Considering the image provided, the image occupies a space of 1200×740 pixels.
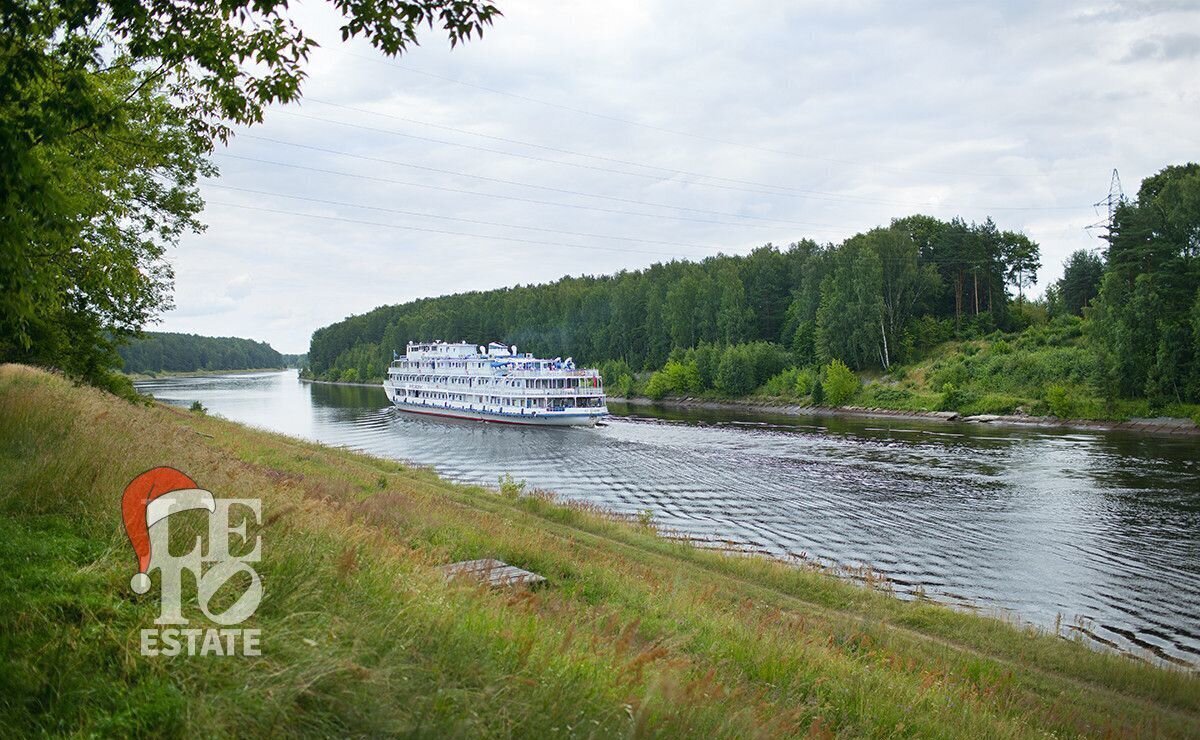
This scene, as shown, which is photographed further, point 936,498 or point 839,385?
point 839,385

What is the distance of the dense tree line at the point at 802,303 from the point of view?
90812 mm

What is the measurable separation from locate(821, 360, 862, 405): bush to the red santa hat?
266 ft

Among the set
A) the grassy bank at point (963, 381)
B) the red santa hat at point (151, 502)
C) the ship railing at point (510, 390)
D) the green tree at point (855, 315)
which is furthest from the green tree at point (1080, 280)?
the red santa hat at point (151, 502)

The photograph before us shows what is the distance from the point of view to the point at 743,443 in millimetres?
53781

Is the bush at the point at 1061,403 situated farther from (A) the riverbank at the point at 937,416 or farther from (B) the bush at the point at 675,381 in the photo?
(B) the bush at the point at 675,381

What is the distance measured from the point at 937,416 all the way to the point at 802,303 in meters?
37.8

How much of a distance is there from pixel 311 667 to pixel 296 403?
360 ft

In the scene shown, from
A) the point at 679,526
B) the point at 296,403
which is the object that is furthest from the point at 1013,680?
the point at 296,403

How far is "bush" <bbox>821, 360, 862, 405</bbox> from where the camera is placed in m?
82.9

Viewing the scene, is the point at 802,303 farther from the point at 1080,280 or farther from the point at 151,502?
the point at 151,502

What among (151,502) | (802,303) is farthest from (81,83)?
(802,303)

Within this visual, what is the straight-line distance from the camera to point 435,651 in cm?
526

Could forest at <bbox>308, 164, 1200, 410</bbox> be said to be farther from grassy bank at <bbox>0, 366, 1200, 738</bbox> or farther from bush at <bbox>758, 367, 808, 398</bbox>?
grassy bank at <bbox>0, 366, 1200, 738</bbox>

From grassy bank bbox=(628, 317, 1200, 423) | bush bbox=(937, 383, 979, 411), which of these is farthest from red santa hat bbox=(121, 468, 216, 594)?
bush bbox=(937, 383, 979, 411)
